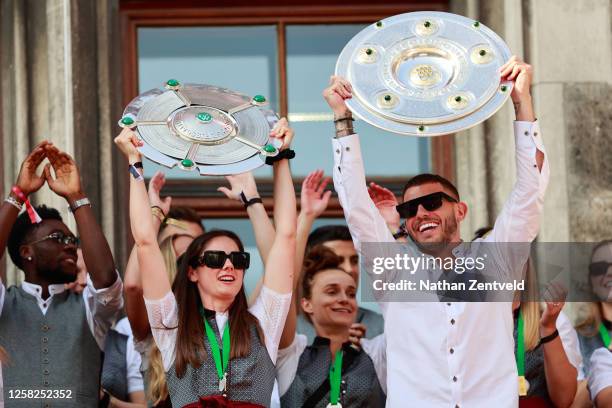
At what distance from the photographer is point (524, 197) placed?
716 centimetres

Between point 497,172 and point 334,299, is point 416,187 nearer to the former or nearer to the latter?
point 334,299

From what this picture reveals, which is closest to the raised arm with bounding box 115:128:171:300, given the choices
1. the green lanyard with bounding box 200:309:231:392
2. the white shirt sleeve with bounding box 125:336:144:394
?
the green lanyard with bounding box 200:309:231:392

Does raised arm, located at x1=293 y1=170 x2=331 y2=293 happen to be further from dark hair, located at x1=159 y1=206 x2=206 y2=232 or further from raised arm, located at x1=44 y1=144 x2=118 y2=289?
raised arm, located at x1=44 y1=144 x2=118 y2=289

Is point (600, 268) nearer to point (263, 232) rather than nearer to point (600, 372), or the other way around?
point (600, 372)

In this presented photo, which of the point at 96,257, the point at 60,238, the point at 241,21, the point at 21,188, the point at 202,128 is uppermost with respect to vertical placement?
the point at 241,21

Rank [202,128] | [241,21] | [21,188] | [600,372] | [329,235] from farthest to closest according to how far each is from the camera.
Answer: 1. [241,21]
2. [329,235]
3. [600,372]
4. [21,188]
5. [202,128]

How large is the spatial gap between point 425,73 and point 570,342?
1.45m

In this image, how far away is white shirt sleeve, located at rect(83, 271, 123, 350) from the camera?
7.52 meters

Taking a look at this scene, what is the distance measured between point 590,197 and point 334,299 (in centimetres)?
181

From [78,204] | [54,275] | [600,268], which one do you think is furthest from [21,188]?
[600,268]

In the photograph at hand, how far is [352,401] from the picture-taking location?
7531 mm

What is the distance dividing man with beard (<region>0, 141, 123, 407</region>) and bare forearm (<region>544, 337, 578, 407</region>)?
197cm

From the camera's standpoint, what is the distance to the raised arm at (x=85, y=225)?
A: 24.6 ft

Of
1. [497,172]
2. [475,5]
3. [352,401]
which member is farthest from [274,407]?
[475,5]
